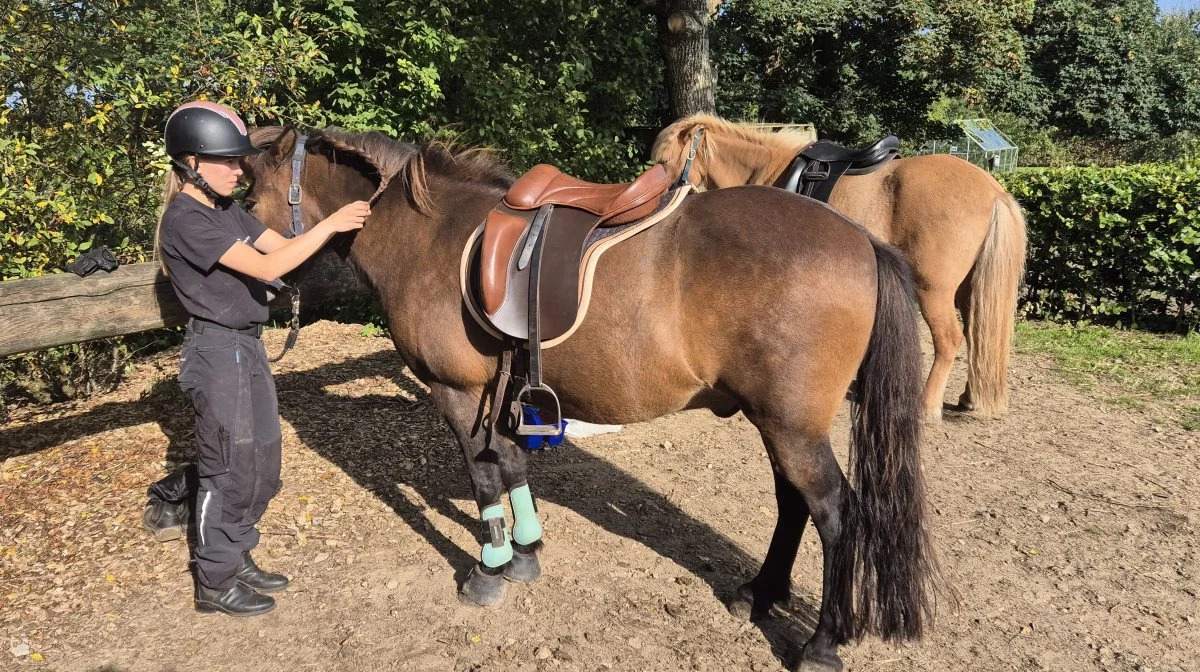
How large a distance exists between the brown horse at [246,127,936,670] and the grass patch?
141 inches

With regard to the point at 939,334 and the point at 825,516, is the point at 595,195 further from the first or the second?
the point at 939,334

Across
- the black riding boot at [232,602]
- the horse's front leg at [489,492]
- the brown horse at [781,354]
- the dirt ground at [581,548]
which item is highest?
the brown horse at [781,354]

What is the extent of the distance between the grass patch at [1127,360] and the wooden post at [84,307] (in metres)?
5.82

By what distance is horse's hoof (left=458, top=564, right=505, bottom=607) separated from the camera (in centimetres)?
306

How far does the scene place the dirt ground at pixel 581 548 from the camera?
109 inches

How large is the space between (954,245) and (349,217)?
3.95 metres

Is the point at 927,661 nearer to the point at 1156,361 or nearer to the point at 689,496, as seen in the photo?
the point at 689,496

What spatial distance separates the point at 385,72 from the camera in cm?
636

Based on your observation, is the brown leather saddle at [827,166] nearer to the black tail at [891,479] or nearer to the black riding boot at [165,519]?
the black tail at [891,479]

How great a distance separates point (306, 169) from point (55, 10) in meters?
2.99

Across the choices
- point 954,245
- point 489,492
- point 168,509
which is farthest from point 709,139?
point 168,509

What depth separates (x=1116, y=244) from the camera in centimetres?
696

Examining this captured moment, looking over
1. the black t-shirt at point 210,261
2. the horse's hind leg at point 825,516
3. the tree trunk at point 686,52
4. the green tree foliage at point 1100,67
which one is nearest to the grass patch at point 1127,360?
the horse's hind leg at point 825,516

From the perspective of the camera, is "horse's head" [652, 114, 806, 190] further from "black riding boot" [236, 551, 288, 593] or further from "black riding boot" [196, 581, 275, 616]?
"black riding boot" [196, 581, 275, 616]
